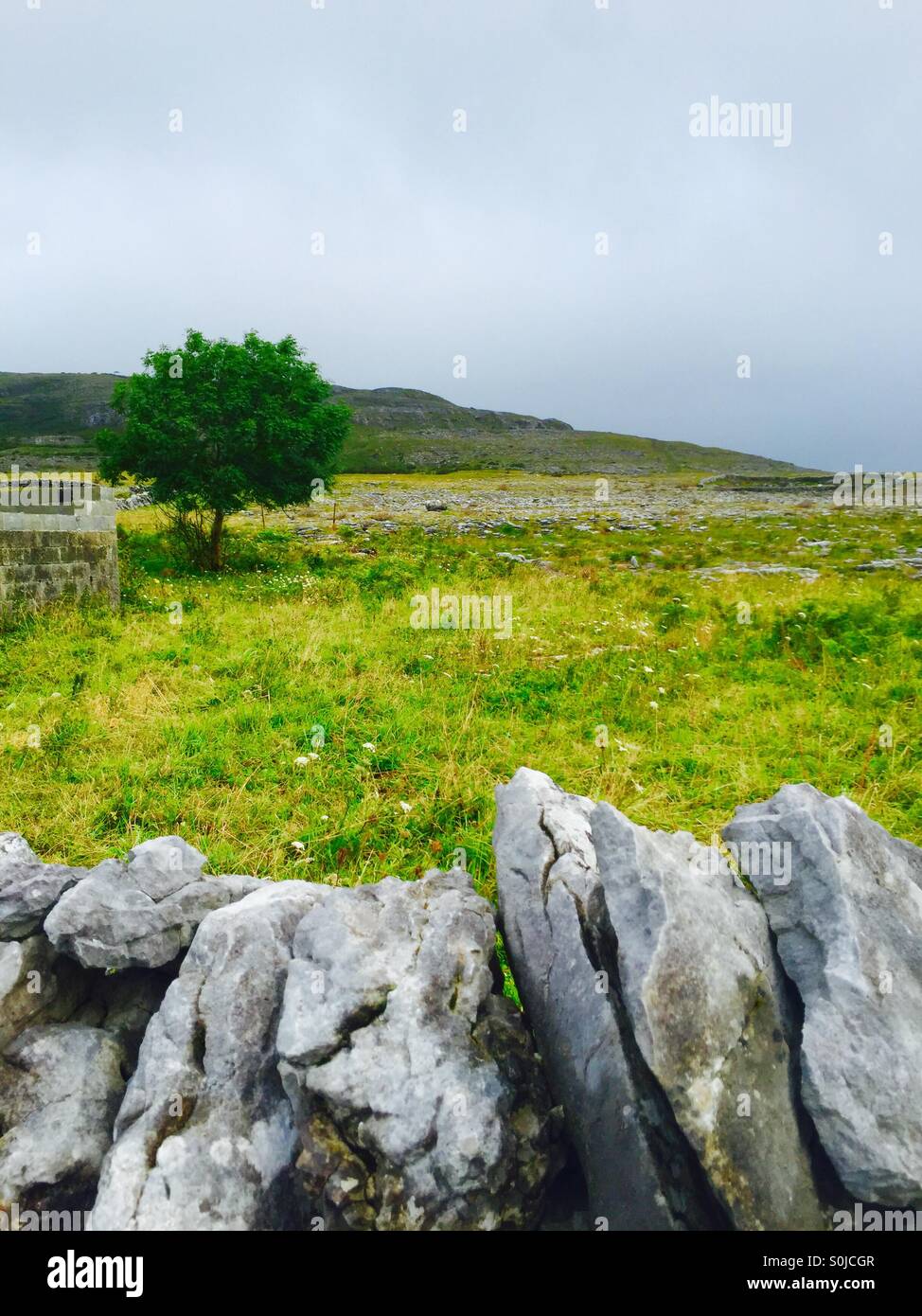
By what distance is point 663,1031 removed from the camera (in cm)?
302

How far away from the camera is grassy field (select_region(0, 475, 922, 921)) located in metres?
6.58

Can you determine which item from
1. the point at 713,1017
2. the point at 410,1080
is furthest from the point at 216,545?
the point at 713,1017

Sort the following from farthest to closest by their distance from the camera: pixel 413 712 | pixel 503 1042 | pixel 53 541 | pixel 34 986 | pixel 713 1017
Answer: pixel 53 541 < pixel 413 712 < pixel 34 986 < pixel 503 1042 < pixel 713 1017

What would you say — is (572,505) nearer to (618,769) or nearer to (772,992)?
(618,769)

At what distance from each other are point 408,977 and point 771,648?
1009 centimetres

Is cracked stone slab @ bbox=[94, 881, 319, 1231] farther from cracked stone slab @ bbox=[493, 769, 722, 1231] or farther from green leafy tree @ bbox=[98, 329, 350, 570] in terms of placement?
green leafy tree @ bbox=[98, 329, 350, 570]

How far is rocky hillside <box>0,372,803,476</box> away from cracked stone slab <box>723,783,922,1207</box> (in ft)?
324

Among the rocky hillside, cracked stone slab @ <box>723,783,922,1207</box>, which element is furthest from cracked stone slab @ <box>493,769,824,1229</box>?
the rocky hillside

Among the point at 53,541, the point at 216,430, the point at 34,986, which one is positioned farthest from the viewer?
the point at 216,430

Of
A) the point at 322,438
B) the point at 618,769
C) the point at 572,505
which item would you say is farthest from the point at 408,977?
the point at 572,505

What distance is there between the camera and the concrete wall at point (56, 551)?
13172mm

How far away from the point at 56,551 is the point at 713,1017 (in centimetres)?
1445

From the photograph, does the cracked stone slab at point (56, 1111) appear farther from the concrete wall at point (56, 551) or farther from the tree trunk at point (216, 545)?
the tree trunk at point (216, 545)

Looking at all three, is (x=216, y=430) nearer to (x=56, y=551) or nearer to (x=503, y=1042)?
(x=56, y=551)
